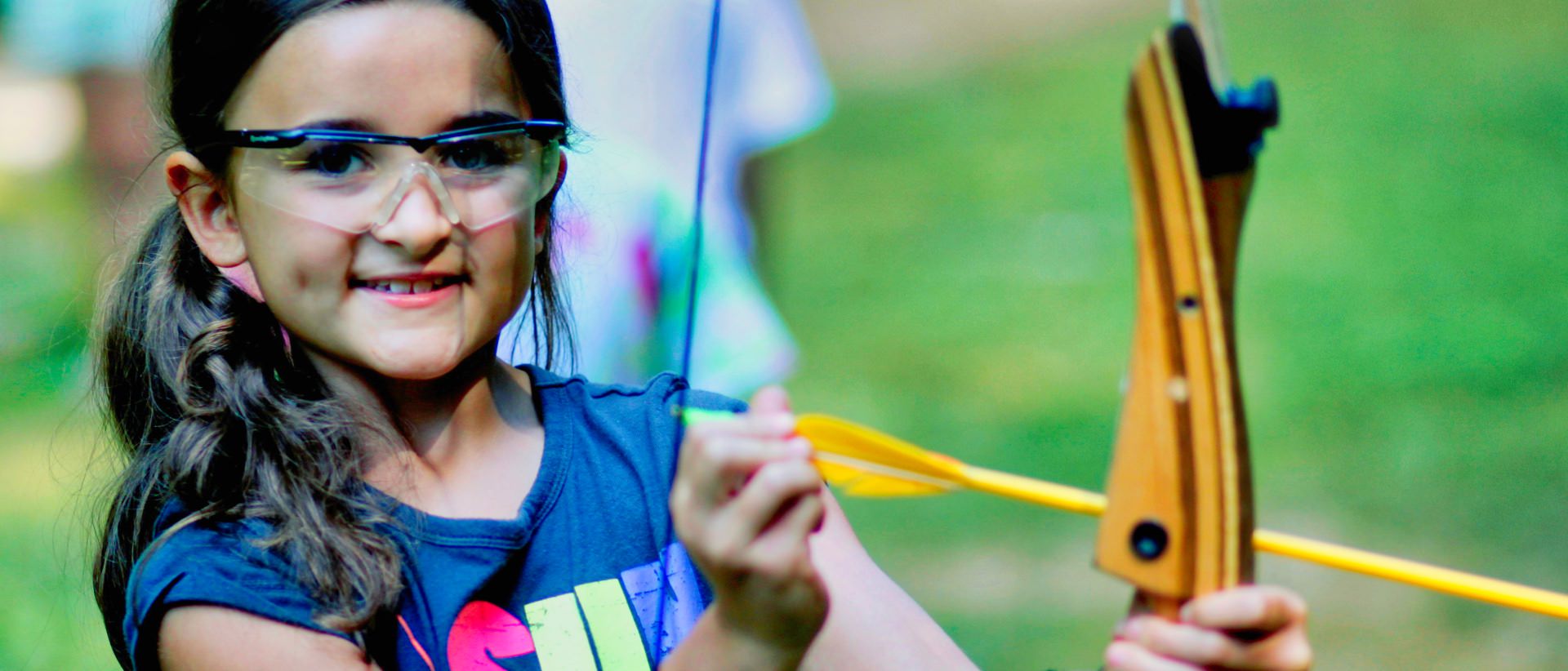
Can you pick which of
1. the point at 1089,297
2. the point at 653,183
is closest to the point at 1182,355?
the point at 653,183

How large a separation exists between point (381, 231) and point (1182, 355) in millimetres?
709

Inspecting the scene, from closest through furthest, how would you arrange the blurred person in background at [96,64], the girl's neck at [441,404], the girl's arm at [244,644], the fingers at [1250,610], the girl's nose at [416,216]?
the fingers at [1250,610]
the girl's arm at [244,644]
the girl's nose at [416,216]
the girl's neck at [441,404]
the blurred person in background at [96,64]

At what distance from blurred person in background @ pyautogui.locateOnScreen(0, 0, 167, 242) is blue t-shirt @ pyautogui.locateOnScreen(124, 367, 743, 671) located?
3140 millimetres

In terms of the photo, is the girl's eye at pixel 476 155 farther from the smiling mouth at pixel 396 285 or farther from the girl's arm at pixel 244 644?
the girl's arm at pixel 244 644

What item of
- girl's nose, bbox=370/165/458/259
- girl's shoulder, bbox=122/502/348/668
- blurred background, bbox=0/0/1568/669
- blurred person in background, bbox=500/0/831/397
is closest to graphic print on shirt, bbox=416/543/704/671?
girl's shoulder, bbox=122/502/348/668

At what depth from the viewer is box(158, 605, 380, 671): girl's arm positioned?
3.68 feet

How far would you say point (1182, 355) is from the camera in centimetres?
91

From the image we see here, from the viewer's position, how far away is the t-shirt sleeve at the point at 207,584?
1.13 meters

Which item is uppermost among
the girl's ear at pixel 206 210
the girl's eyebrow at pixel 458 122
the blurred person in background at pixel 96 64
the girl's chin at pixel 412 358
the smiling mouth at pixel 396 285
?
the blurred person in background at pixel 96 64

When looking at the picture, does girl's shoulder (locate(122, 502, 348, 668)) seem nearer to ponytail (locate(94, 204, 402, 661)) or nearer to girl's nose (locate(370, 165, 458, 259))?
ponytail (locate(94, 204, 402, 661))

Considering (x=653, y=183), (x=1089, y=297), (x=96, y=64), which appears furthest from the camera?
(x=1089, y=297)

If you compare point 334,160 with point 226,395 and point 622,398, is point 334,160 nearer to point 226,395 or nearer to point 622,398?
point 226,395

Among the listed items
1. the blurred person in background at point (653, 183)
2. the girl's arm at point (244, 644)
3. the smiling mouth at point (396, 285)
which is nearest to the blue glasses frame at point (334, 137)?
the smiling mouth at point (396, 285)

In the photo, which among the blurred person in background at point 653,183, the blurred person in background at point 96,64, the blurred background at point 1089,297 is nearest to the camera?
the blurred person in background at point 653,183
